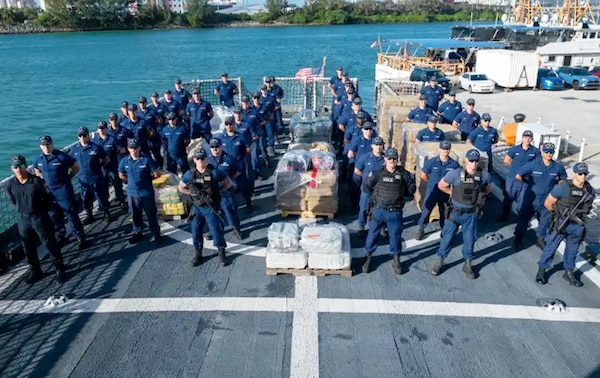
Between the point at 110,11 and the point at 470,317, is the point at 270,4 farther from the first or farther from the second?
the point at 470,317

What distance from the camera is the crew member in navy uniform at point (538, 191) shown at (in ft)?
24.5

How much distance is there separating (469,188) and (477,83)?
2329 cm

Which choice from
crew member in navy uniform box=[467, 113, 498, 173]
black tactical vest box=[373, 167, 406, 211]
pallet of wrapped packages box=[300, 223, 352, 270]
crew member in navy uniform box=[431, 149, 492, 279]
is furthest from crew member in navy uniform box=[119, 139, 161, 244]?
crew member in navy uniform box=[467, 113, 498, 173]

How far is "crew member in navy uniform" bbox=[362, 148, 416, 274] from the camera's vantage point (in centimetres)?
645

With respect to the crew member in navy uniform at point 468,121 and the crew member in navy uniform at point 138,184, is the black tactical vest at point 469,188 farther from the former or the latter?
the crew member in navy uniform at point 138,184

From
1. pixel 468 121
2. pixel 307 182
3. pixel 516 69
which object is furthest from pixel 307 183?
pixel 516 69

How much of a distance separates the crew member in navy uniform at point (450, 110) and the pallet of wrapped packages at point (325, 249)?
21.0ft

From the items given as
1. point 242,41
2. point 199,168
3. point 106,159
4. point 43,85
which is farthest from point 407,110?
point 242,41

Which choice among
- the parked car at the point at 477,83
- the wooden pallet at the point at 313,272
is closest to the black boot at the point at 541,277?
the wooden pallet at the point at 313,272

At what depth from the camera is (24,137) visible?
2398 centimetres

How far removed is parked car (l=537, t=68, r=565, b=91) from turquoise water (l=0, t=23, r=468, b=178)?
9.86m

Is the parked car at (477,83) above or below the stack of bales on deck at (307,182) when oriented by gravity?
below

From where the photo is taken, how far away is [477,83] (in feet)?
89.9

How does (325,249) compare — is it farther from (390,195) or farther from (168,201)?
(168,201)
